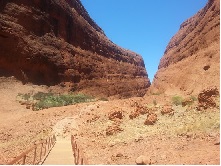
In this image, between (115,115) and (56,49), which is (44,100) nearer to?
(56,49)

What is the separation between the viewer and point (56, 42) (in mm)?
48844

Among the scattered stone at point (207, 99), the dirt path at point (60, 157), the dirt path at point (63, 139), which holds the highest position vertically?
the scattered stone at point (207, 99)

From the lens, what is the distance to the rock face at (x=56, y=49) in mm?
42469

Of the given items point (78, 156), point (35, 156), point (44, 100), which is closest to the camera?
point (78, 156)

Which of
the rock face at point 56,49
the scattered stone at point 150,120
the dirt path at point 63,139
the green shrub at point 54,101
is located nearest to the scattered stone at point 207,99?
the scattered stone at point 150,120

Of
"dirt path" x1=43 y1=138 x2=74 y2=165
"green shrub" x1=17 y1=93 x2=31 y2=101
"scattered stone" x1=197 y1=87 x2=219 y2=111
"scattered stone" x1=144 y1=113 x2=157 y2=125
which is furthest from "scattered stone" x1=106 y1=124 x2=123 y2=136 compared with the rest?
"green shrub" x1=17 y1=93 x2=31 y2=101

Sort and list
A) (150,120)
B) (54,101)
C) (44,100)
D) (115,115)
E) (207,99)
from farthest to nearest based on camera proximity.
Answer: (54,101) → (44,100) → (115,115) → (150,120) → (207,99)

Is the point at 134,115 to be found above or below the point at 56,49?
below

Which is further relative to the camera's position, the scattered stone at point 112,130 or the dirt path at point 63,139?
the scattered stone at point 112,130

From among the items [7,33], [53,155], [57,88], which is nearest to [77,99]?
[57,88]

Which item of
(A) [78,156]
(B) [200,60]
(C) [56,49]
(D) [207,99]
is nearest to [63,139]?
(D) [207,99]

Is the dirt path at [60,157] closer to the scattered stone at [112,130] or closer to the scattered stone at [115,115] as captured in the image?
the scattered stone at [112,130]

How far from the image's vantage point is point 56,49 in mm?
48156

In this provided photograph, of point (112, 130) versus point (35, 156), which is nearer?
point (35, 156)
